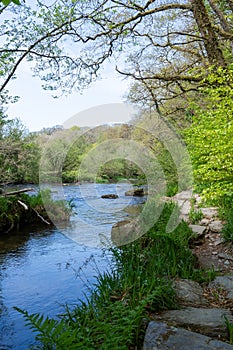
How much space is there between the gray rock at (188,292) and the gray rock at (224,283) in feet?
0.88

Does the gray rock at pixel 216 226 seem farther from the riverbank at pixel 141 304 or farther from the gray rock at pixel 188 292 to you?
the gray rock at pixel 188 292

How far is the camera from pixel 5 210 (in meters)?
9.58

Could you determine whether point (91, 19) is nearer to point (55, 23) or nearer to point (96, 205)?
point (55, 23)

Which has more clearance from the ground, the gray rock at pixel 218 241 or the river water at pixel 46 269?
the gray rock at pixel 218 241

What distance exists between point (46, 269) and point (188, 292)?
135 inches

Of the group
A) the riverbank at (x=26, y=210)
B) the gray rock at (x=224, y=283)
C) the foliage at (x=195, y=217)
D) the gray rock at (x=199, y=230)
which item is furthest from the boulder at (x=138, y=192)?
the gray rock at (x=224, y=283)

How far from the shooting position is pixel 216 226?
652cm

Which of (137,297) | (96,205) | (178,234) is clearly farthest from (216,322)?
(96,205)

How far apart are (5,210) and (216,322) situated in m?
A: 7.99

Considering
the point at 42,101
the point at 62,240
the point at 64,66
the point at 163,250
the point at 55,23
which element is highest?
the point at 55,23

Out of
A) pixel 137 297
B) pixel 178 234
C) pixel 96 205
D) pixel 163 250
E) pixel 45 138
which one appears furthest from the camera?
pixel 45 138

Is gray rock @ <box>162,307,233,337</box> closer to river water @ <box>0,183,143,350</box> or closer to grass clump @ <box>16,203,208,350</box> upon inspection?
grass clump @ <box>16,203,208,350</box>

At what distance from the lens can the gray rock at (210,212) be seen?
724 cm

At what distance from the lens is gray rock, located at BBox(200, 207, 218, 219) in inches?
285
